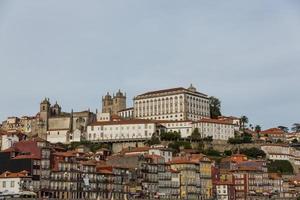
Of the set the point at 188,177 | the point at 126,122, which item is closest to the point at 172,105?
the point at 126,122

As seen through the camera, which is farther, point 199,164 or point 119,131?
point 119,131

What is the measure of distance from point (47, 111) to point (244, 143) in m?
27.4

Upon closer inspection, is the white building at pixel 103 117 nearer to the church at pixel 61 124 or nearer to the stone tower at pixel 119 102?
the church at pixel 61 124

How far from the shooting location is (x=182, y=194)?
6331 cm

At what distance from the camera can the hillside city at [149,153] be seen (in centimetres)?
A: 5441

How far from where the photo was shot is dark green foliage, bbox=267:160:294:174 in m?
81.0

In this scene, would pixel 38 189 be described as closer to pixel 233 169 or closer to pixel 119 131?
pixel 233 169

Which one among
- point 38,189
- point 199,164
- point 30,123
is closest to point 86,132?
point 30,123

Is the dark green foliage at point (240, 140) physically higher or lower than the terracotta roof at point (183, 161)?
higher

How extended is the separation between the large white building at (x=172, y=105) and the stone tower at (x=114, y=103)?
243 inches

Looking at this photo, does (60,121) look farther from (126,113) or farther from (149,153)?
(149,153)

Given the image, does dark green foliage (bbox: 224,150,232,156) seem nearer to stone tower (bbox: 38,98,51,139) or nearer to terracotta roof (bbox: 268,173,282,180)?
terracotta roof (bbox: 268,173,282,180)

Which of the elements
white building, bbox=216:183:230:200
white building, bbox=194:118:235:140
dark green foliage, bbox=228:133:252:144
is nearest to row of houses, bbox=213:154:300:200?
white building, bbox=216:183:230:200

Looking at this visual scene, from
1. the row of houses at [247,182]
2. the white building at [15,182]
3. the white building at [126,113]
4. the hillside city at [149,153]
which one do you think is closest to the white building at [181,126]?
the hillside city at [149,153]
